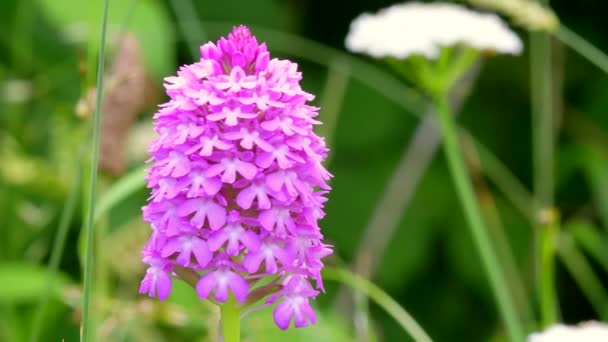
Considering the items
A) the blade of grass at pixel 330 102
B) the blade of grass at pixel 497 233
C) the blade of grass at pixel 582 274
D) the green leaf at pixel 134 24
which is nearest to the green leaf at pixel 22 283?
the green leaf at pixel 134 24

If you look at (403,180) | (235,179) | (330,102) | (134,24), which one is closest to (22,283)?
(134,24)

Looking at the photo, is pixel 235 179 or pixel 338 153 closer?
pixel 235 179

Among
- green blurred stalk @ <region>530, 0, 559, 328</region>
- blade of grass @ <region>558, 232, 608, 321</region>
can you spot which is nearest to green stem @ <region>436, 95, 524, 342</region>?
green blurred stalk @ <region>530, 0, 559, 328</region>

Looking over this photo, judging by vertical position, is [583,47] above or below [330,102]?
above

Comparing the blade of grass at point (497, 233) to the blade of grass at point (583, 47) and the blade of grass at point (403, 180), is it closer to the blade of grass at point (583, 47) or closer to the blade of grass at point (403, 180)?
the blade of grass at point (403, 180)

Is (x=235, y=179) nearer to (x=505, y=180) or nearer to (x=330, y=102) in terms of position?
(x=330, y=102)

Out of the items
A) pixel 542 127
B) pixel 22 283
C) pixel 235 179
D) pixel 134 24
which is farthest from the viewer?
pixel 542 127

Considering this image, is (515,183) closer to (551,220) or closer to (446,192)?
(446,192)
